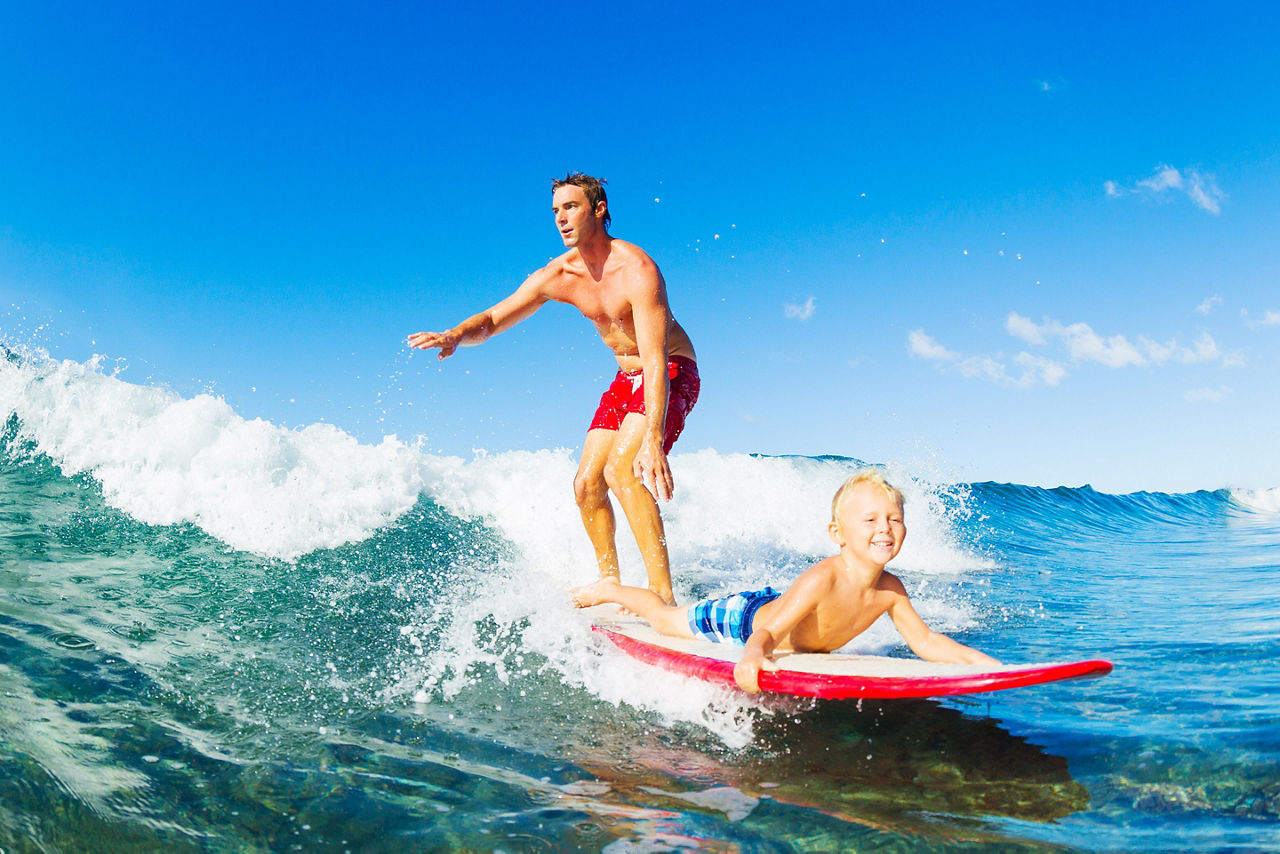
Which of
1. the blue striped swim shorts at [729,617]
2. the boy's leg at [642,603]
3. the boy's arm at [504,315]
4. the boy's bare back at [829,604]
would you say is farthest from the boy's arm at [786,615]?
the boy's arm at [504,315]

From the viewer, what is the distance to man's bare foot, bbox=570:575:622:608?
460 centimetres

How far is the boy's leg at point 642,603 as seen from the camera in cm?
403

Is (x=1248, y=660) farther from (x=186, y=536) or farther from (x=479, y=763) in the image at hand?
(x=186, y=536)

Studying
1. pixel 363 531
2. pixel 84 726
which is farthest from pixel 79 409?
pixel 84 726

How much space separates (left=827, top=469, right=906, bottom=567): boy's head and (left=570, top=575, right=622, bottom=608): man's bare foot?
168cm

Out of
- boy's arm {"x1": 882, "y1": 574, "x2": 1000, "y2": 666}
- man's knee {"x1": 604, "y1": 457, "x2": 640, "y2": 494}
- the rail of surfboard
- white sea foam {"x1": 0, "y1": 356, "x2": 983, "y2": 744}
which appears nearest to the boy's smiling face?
boy's arm {"x1": 882, "y1": 574, "x2": 1000, "y2": 666}

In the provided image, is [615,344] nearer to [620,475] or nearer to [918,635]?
[620,475]

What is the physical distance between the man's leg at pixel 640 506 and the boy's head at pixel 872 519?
1501 mm

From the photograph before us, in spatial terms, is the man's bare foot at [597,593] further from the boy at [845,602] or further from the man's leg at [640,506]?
the boy at [845,602]

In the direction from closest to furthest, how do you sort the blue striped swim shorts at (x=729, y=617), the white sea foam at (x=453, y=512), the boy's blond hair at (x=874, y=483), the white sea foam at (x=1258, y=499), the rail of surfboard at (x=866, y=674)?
the rail of surfboard at (x=866, y=674) → the boy's blond hair at (x=874, y=483) → the blue striped swim shorts at (x=729, y=617) → the white sea foam at (x=453, y=512) → the white sea foam at (x=1258, y=499)

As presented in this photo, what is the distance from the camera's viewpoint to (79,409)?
8.02 m

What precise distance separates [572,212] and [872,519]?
7.93 ft

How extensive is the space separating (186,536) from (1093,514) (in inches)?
648

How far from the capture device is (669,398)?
4582mm
